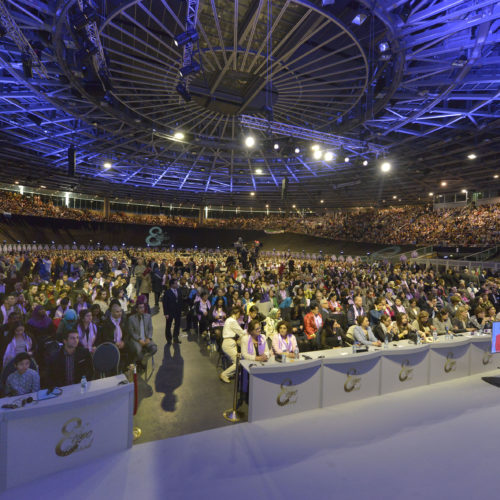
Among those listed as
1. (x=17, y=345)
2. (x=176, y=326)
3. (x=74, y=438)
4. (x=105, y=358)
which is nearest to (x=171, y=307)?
(x=176, y=326)

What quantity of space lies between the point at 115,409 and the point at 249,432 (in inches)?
71.1

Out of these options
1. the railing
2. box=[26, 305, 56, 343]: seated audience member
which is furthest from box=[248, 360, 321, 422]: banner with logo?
the railing

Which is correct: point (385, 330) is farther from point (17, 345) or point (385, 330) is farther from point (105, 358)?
point (17, 345)

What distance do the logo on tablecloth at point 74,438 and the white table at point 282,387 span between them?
6.84 ft

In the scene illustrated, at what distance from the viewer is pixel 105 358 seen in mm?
4746

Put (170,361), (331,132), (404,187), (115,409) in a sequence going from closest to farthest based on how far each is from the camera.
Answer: (115,409) → (170,361) → (331,132) → (404,187)

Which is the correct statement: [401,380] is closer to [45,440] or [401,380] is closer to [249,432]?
[249,432]

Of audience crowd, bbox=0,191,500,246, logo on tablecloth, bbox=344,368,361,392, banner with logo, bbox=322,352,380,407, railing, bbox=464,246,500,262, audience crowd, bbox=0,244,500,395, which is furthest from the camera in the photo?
audience crowd, bbox=0,191,500,246

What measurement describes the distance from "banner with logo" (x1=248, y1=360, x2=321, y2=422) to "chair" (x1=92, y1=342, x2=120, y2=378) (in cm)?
230

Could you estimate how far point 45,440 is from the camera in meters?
3.17

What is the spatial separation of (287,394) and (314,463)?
3.54 ft

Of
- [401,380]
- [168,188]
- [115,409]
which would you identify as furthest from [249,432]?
[168,188]

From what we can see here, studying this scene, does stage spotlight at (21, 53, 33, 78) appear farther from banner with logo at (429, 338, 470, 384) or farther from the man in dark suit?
banner with logo at (429, 338, 470, 384)

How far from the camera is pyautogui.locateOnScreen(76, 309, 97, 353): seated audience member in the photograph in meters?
5.40
